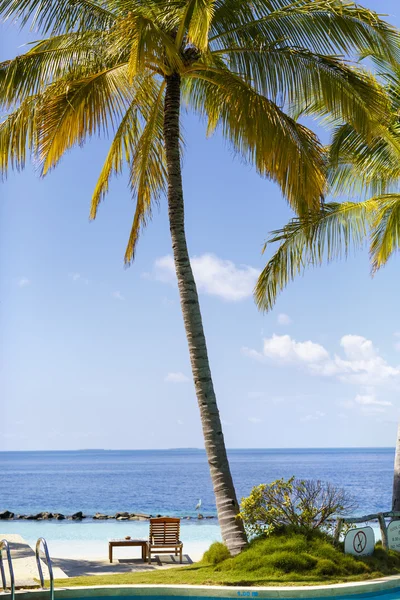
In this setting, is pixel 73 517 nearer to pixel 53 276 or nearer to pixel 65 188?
pixel 65 188

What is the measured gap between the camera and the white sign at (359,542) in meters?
11.2

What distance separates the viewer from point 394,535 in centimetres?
1214

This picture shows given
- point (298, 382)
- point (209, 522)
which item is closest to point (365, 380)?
point (298, 382)

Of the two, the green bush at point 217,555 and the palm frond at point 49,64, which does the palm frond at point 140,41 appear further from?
the green bush at point 217,555

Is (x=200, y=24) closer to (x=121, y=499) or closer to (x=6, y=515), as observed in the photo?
(x=6, y=515)

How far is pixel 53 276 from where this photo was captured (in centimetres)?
9475

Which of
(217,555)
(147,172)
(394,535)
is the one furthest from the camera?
(147,172)

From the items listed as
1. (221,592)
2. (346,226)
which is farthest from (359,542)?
(346,226)

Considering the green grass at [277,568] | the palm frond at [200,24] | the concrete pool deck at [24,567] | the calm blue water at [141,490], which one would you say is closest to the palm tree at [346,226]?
the green grass at [277,568]

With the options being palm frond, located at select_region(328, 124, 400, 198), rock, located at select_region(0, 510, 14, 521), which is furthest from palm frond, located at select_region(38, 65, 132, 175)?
rock, located at select_region(0, 510, 14, 521)

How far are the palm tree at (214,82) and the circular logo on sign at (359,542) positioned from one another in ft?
5.43

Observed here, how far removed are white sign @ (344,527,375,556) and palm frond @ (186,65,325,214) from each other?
4.97 metres

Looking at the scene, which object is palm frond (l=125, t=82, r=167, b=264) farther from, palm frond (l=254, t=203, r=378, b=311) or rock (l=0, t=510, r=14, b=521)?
rock (l=0, t=510, r=14, b=521)

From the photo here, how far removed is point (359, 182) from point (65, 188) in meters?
45.0
